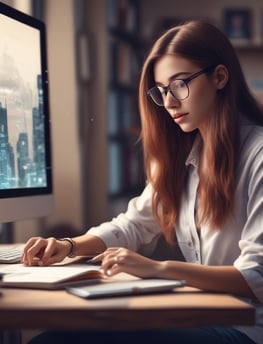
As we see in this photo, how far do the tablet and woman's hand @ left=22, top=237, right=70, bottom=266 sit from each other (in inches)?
11.6

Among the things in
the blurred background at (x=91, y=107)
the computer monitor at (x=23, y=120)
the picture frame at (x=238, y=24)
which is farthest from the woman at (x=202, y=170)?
the picture frame at (x=238, y=24)

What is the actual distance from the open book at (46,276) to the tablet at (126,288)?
1.5 inches

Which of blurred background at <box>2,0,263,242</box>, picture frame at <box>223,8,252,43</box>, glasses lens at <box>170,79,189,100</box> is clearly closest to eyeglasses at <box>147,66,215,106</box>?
glasses lens at <box>170,79,189,100</box>

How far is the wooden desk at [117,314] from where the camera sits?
3.12ft

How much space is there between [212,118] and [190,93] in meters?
0.08

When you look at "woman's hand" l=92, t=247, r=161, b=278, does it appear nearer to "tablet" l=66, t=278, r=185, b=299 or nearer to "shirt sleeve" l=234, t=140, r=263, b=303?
"tablet" l=66, t=278, r=185, b=299

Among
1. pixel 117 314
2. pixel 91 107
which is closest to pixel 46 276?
pixel 117 314

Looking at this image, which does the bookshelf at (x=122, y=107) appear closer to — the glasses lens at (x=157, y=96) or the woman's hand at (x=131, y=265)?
the glasses lens at (x=157, y=96)

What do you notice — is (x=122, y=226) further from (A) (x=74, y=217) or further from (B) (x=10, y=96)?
(A) (x=74, y=217)

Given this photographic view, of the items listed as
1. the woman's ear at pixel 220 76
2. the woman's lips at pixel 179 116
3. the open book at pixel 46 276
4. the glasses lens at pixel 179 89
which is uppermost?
the woman's ear at pixel 220 76

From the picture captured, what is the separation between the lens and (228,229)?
4.65 feet

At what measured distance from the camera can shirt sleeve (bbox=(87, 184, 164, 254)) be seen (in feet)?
5.43

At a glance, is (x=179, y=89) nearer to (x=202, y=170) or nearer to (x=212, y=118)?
(x=212, y=118)

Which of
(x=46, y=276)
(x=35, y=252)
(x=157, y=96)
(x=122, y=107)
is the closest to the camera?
(x=46, y=276)
